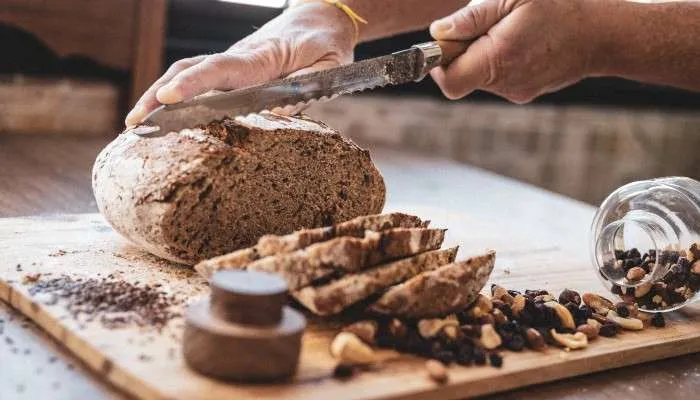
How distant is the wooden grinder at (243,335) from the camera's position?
6.02ft

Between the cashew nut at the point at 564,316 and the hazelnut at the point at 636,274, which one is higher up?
the hazelnut at the point at 636,274

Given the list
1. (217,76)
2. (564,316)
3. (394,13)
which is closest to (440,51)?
(394,13)

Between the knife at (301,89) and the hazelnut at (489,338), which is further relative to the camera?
the knife at (301,89)

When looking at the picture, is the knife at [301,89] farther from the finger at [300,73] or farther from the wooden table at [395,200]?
the wooden table at [395,200]

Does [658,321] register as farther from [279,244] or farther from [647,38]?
[647,38]

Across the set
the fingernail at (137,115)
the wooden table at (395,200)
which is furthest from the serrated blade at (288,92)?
the wooden table at (395,200)

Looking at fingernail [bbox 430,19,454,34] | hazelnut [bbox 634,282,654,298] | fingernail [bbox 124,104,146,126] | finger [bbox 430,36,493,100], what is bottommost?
hazelnut [bbox 634,282,654,298]

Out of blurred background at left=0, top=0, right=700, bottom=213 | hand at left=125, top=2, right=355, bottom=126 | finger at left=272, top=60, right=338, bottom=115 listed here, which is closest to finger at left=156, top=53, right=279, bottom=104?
hand at left=125, top=2, right=355, bottom=126

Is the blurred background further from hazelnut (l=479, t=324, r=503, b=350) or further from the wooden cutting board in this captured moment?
hazelnut (l=479, t=324, r=503, b=350)

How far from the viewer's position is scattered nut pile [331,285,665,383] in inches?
82.1

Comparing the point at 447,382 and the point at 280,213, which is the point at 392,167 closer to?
the point at 280,213

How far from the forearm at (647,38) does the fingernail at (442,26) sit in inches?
26.8

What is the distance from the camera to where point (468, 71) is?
3396 millimetres

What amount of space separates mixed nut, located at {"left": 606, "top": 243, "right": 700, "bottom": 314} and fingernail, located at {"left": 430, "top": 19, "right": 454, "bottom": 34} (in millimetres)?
1183
